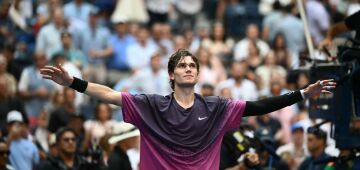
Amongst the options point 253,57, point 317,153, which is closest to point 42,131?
point 317,153

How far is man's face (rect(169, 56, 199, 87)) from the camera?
9.23 metres

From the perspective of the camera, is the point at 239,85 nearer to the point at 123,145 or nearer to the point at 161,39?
the point at 161,39

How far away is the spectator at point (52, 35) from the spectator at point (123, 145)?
19.4ft

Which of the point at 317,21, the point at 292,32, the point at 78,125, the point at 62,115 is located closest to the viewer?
the point at 78,125

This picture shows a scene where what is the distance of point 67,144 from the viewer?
13.1 meters

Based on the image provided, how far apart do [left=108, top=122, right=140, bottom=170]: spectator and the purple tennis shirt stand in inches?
106

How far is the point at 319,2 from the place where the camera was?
830 inches

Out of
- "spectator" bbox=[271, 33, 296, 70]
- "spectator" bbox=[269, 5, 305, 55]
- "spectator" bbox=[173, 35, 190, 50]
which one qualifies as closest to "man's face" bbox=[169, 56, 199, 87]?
"spectator" bbox=[271, 33, 296, 70]

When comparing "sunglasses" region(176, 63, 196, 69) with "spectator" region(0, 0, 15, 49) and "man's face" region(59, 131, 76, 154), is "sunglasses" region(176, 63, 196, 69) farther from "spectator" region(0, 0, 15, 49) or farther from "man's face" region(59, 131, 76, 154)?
"spectator" region(0, 0, 15, 49)

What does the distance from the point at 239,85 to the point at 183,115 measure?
886 centimetres

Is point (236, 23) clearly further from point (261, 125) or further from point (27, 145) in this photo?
point (27, 145)

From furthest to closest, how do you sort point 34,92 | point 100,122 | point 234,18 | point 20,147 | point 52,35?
1. point 234,18
2. point 52,35
3. point 34,92
4. point 100,122
5. point 20,147

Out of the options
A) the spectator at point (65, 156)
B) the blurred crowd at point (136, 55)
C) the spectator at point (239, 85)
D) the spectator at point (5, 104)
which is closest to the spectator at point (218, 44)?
the blurred crowd at point (136, 55)

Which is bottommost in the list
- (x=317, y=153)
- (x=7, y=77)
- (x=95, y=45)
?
(x=317, y=153)
